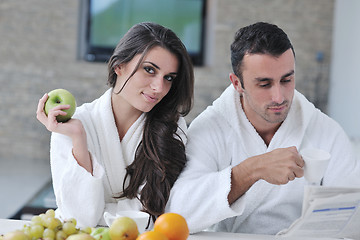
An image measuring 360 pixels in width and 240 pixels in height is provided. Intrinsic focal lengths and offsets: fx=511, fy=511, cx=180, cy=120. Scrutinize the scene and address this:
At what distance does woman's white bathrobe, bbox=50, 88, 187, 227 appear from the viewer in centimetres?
162

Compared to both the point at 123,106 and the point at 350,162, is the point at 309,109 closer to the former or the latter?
the point at 350,162

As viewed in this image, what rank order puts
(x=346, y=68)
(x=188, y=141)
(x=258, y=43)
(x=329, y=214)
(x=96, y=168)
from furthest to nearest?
(x=346, y=68) < (x=188, y=141) < (x=258, y=43) < (x=96, y=168) < (x=329, y=214)

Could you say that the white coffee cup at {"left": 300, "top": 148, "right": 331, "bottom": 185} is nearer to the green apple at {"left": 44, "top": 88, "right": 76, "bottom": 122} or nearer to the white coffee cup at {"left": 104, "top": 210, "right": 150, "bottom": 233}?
the white coffee cup at {"left": 104, "top": 210, "right": 150, "bottom": 233}

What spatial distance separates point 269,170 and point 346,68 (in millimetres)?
3648

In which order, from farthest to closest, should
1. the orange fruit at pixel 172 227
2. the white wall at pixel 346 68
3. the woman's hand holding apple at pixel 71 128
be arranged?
1. the white wall at pixel 346 68
2. the woman's hand holding apple at pixel 71 128
3. the orange fruit at pixel 172 227

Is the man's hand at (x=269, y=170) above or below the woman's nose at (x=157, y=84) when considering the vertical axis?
below

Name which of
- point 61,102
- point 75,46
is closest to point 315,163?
point 61,102

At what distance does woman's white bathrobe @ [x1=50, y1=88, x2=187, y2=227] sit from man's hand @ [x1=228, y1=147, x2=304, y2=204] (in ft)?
0.97

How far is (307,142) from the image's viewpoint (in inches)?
75.7

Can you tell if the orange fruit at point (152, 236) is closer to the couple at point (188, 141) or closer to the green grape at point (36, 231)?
the green grape at point (36, 231)

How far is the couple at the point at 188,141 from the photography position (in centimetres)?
164

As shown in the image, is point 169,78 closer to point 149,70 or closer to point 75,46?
point 149,70

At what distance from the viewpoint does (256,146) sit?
1942 millimetres

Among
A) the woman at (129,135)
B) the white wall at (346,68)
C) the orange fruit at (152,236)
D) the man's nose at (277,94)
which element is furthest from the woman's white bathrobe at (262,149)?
the white wall at (346,68)
